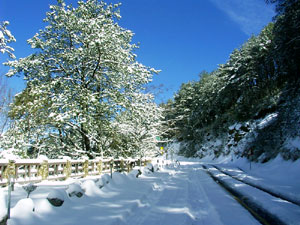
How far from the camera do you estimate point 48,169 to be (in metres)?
10.8

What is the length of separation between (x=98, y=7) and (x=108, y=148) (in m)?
11.4

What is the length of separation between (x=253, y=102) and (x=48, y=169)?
33977mm

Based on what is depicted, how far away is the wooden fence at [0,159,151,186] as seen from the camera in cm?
831

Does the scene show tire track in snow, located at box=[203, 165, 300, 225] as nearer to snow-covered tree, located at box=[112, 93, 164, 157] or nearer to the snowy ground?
the snowy ground

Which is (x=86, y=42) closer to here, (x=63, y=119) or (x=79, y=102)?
(x=79, y=102)

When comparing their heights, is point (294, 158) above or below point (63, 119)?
below

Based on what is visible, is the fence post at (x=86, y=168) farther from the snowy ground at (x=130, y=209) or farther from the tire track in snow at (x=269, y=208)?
the tire track in snow at (x=269, y=208)

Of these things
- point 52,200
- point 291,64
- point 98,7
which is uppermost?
point 98,7

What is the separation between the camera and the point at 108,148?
19.3 meters

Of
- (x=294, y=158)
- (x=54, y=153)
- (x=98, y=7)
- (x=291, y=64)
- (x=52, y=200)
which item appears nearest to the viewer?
(x=52, y=200)

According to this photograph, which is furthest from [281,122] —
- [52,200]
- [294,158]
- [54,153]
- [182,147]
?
[182,147]

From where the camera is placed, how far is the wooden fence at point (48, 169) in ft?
27.3

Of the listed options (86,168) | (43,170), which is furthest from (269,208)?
(86,168)

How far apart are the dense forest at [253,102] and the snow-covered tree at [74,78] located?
8.82m
